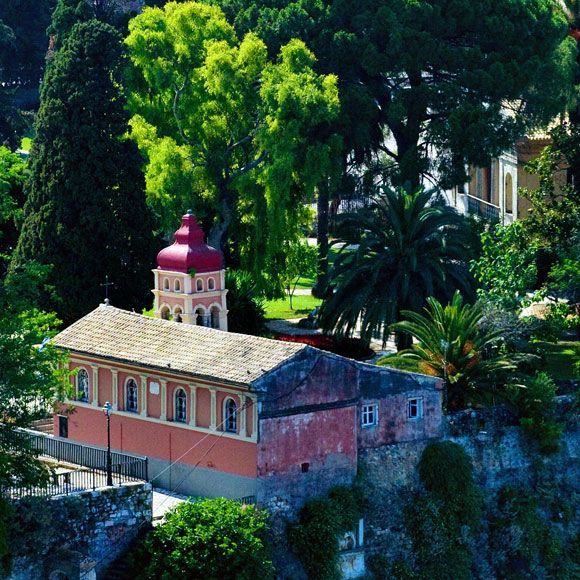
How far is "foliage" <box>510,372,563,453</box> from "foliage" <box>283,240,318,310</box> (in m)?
15.7

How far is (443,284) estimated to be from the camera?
74625mm

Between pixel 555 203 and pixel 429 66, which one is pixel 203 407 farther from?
pixel 429 66

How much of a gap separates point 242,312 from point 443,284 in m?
6.78

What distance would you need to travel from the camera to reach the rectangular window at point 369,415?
210ft

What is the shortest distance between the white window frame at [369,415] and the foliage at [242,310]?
38.8 ft

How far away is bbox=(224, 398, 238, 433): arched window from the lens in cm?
6106

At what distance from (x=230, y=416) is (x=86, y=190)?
59.9 feet

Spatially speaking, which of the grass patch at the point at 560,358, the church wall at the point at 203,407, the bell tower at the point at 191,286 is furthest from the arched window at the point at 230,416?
the grass patch at the point at 560,358

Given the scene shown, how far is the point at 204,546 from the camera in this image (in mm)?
58125

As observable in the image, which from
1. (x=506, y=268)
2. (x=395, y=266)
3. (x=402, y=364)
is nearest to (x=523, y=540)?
(x=402, y=364)

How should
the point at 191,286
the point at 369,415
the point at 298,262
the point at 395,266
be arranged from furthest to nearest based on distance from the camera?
the point at 298,262 < the point at 395,266 < the point at 191,286 < the point at 369,415

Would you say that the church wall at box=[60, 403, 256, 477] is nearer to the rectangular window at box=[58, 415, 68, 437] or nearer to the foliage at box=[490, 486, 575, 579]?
the rectangular window at box=[58, 415, 68, 437]

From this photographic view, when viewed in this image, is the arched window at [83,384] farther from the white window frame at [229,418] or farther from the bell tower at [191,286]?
the white window frame at [229,418]

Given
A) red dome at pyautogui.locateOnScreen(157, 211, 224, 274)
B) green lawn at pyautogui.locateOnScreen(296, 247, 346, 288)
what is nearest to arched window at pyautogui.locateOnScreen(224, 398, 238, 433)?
red dome at pyautogui.locateOnScreen(157, 211, 224, 274)
